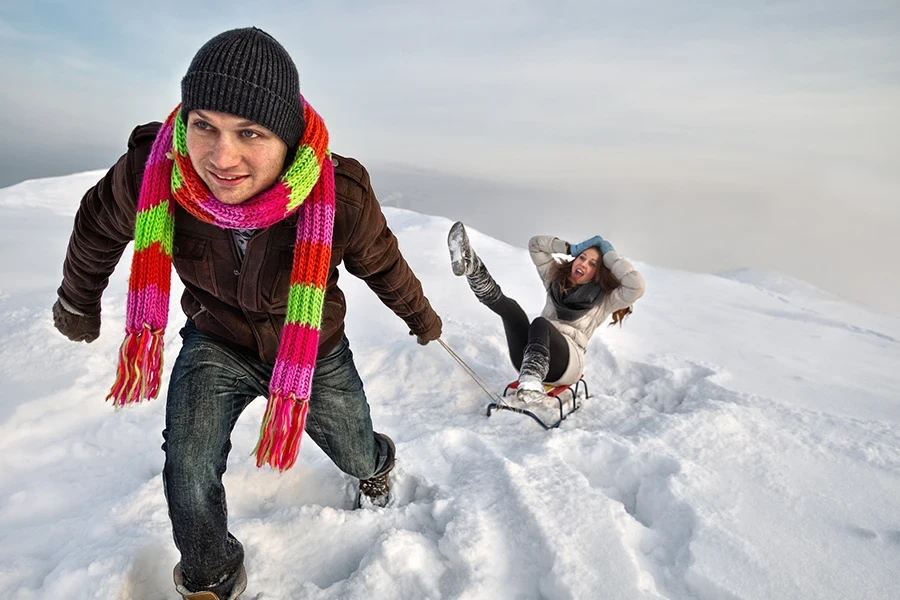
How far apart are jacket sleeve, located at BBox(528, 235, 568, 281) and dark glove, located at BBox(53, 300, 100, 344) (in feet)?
9.79

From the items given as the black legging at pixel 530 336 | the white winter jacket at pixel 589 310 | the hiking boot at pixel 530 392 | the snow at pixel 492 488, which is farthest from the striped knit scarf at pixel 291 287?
the white winter jacket at pixel 589 310

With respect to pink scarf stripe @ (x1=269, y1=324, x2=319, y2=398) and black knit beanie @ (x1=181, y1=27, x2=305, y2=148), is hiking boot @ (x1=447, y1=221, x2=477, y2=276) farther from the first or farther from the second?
black knit beanie @ (x1=181, y1=27, x2=305, y2=148)

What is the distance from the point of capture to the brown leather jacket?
1.71 metres

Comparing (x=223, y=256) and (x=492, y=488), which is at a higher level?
(x=223, y=256)

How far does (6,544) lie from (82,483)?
0.40m

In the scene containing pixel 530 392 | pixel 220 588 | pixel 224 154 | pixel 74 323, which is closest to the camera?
pixel 224 154

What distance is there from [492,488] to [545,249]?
2.33 metres

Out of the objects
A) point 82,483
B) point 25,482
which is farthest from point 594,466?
point 25,482

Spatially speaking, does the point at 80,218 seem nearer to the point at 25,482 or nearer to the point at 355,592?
the point at 25,482

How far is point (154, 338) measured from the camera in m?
1.74

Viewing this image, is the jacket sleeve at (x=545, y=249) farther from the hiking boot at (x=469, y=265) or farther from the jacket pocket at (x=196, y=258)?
the jacket pocket at (x=196, y=258)

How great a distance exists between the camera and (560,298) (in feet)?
13.7

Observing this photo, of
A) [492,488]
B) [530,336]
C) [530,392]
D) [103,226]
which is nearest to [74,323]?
[103,226]

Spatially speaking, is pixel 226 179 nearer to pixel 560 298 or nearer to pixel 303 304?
pixel 303 304
